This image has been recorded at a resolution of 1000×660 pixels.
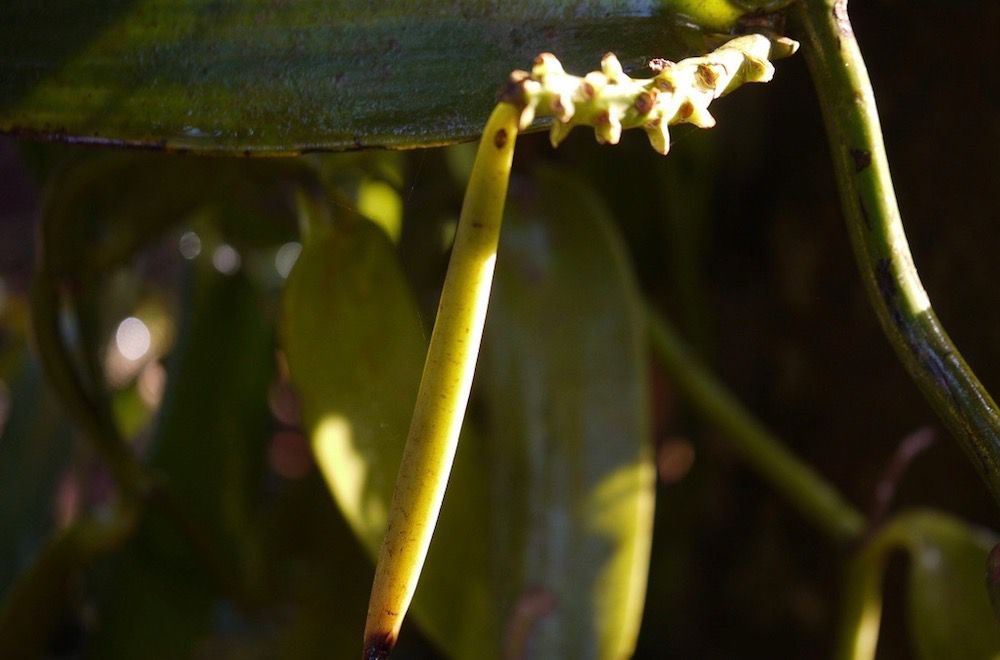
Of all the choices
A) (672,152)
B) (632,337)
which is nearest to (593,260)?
(632,337)

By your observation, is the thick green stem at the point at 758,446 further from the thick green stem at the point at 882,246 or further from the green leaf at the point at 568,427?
the thick green stem at the point at 882,246

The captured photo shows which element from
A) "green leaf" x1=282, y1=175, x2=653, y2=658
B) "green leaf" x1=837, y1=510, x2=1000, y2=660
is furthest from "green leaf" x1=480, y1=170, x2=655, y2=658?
"green leaf" x1=837, y1=510, x2=1000, y2=660

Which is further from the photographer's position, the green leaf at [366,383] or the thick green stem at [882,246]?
the green leaf at [366,383]

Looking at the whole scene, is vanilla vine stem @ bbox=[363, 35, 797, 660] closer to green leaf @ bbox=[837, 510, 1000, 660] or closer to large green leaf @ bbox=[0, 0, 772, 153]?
large green leaf @ bbox=[0, 0, 772, 153]

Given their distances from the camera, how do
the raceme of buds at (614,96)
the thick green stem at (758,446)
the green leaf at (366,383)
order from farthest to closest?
the thick green stem at (758,446)
the green leaf at (366,383)
the raceme of buds at (614,96)

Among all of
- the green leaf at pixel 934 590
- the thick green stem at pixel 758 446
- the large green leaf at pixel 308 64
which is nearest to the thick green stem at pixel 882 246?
the large green leaf at pixel 308 64

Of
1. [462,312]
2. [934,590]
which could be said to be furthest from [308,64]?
[934,590]

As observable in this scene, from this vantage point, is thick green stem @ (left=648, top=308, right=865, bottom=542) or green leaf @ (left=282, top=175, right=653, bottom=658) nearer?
green leaf @ (left=282, top=175, right=653, bottom=658)
